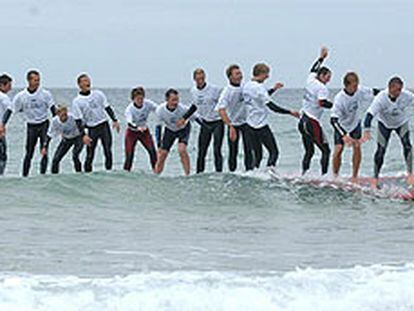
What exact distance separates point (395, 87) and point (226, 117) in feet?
8.44

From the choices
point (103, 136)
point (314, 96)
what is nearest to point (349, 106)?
point (314, 96)

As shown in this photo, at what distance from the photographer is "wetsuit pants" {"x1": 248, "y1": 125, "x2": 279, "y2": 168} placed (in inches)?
617

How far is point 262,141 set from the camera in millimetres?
15789

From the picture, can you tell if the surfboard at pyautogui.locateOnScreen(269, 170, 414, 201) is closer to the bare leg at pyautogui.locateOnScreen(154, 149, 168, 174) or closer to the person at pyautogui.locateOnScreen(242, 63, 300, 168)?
the person at pyautogui.locateOnScreen(242, 63, 300, 168)

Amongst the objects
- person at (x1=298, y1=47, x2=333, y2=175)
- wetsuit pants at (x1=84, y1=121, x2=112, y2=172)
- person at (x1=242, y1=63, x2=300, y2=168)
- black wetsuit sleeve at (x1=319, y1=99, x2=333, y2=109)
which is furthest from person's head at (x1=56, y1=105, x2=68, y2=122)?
black wetsuit sleeve at (x1=319, y1=99, x2=333, y2=109)

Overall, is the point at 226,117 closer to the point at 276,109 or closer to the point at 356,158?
the point at 276,109

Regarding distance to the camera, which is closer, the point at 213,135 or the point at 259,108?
the point at 259,108

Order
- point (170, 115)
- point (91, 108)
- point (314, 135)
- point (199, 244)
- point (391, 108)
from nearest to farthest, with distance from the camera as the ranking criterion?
1. point (199, 244)
2. point (391, 108)
3. point (314, 135)
4. point (91, 108)
5. point (170, 115)

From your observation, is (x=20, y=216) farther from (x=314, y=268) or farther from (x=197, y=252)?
(x=314, y=268)

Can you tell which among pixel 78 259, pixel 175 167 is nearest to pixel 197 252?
pixel 78 259

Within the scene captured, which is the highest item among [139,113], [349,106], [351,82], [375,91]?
[351,82]

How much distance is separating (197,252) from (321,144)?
5193 mm

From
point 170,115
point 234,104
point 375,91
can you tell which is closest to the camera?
point 375,91

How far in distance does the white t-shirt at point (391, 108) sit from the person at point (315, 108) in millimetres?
932
